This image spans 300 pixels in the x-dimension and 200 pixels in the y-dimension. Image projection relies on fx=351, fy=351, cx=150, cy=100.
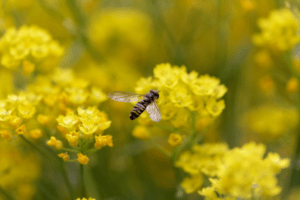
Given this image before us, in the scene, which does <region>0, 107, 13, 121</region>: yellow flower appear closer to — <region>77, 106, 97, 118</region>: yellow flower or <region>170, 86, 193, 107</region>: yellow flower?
<region>77, 106, 97, 118</region>: yellow flower

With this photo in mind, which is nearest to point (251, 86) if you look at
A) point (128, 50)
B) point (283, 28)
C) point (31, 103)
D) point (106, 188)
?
point (283, 28)

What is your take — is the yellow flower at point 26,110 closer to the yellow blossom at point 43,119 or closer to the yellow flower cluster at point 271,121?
the yellow blossom at point 43,119

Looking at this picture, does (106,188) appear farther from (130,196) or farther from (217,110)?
(217,110)

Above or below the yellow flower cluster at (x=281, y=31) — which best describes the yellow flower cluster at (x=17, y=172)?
below

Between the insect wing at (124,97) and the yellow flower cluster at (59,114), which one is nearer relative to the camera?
the yellow flower cluster at (59,114)

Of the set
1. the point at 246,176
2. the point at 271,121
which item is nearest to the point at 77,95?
the point at 246,176

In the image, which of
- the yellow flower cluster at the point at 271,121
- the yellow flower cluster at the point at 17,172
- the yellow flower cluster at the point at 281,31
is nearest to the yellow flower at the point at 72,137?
the yellow flower cluster at the point at 17,172
